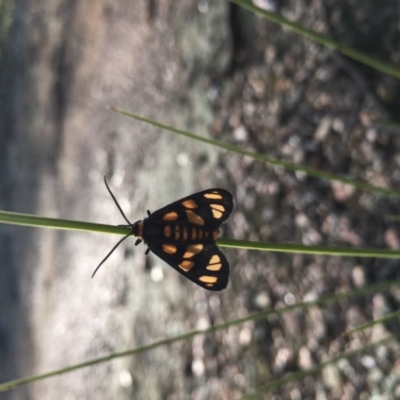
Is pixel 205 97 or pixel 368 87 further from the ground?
pixel 205 97

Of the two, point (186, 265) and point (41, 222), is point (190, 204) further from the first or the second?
point (41, 222)

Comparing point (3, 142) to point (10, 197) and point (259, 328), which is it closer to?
point (10, 197)

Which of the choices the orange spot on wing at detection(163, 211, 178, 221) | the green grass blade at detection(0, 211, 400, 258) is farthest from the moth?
the green grass blade at detection(0, 211, 400, 258)

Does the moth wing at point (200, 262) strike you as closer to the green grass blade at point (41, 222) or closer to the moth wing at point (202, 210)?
the moth wing at point (202, 210)

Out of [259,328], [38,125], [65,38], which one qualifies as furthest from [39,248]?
[259,328]

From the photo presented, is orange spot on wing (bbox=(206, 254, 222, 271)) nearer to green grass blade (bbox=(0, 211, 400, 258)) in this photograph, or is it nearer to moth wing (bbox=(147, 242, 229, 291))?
moth wing (bbox=(147, 242, 229, 291))

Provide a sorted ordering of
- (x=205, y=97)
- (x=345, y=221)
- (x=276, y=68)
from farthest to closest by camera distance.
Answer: (x=205, y=97) < (x=276, y=68) < (x=345, y=221)

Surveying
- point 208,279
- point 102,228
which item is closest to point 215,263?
point 208,279

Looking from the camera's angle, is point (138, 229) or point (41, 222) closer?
point (41, 222)
